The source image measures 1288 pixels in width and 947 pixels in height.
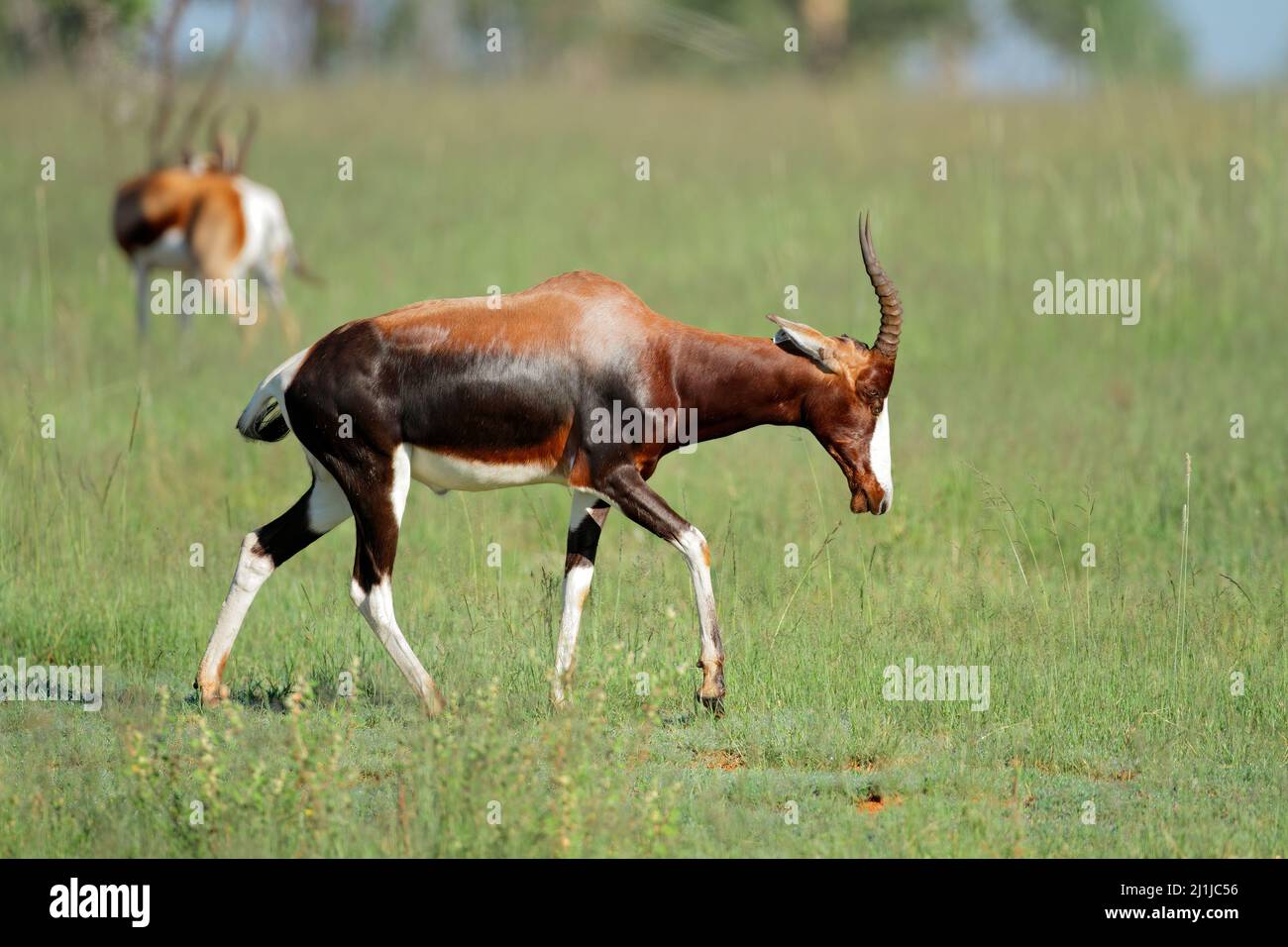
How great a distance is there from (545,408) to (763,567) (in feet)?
8.15

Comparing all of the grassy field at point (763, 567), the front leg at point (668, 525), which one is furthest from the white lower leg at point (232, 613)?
the front leg at point (668, 525)

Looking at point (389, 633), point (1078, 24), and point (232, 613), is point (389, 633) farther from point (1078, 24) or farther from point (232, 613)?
point (1078, 24)

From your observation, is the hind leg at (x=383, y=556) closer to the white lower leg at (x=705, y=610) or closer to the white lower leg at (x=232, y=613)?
the white lower leg at (x=232, y=613)

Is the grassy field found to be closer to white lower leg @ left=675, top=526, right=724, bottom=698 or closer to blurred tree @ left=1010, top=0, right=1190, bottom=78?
white lower leg @ left=675, top=526, right=724, bottom=698

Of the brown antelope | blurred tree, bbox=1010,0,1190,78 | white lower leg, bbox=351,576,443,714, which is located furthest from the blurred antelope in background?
blurred tree, bbox=1010,0,1190,78

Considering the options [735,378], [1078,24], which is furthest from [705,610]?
[1078,24]

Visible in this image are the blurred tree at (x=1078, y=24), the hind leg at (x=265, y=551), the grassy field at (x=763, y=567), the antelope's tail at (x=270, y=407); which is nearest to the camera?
the grassy field at (x=763, y=567)

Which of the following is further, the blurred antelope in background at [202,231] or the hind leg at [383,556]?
the blurred antelope in background at [202,231]

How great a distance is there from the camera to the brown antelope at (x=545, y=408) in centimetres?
726

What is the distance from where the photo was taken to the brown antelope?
23.8ft

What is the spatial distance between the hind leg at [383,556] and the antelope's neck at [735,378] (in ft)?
3.94

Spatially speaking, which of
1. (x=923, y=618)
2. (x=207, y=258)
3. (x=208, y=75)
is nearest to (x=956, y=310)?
(x=207, y=258)

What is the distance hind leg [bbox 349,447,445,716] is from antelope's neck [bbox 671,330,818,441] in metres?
1.20

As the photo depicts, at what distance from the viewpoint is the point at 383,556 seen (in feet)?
23.9
